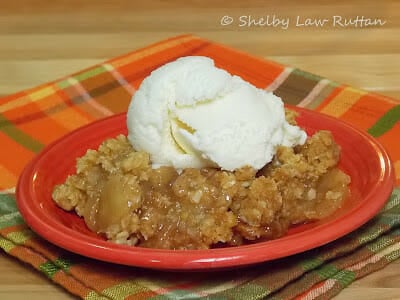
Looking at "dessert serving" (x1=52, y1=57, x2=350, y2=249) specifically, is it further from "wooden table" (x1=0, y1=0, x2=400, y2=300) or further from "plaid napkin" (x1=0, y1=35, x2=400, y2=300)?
"wooden table" (x1=0, y1=0, x2=400, y2=300)

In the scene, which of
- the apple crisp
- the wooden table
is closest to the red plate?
the apple crisp

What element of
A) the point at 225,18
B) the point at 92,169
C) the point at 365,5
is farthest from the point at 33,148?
the point at 365,5

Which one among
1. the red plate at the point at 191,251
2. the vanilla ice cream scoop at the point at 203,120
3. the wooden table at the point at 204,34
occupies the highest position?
the vanilla ice cream scoop at the point at 203,120

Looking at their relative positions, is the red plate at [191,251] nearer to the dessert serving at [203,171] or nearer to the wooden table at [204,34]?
the dessert serving at [203,171]

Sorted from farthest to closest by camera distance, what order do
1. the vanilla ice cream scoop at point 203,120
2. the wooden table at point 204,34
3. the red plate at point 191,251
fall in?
the wooden table at point 204,34 < the vanilla ice cream scoop at point 203,120 < the red plate at point 191,251

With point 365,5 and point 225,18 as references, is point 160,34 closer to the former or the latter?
point 225,18

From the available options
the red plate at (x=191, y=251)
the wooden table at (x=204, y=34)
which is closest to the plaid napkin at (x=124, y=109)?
the red plate at (x=191, y=251)
